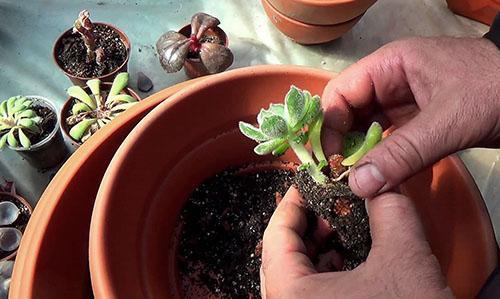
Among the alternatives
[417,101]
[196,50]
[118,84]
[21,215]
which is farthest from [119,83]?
[417,101]

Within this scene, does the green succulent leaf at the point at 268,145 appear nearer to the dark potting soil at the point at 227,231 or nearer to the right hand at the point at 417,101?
the right hand at the point at 417,101

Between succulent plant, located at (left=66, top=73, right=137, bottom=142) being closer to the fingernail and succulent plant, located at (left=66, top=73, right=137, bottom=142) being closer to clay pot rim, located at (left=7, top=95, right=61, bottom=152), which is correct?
clay pot rim, located at (left=7, top=95, right=61, bottom=152)

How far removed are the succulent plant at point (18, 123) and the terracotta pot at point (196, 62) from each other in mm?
369

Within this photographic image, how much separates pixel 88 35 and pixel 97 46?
0.08m

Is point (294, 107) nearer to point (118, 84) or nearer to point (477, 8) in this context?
point (118, 84)

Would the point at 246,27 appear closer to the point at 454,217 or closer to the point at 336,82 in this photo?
the point at 336,82

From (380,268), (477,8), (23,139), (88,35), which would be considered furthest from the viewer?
(477,8)

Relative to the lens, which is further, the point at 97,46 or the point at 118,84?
the point at 97,46

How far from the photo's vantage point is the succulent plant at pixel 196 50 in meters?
1.24

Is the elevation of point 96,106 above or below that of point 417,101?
below

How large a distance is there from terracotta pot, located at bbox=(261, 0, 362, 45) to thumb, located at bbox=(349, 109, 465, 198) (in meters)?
0.63

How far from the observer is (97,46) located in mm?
1290

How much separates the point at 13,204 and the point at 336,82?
741 mm

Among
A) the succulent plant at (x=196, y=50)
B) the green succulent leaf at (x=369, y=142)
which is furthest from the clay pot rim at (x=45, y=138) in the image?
the green succulent leaf at (x=369, y=142)
